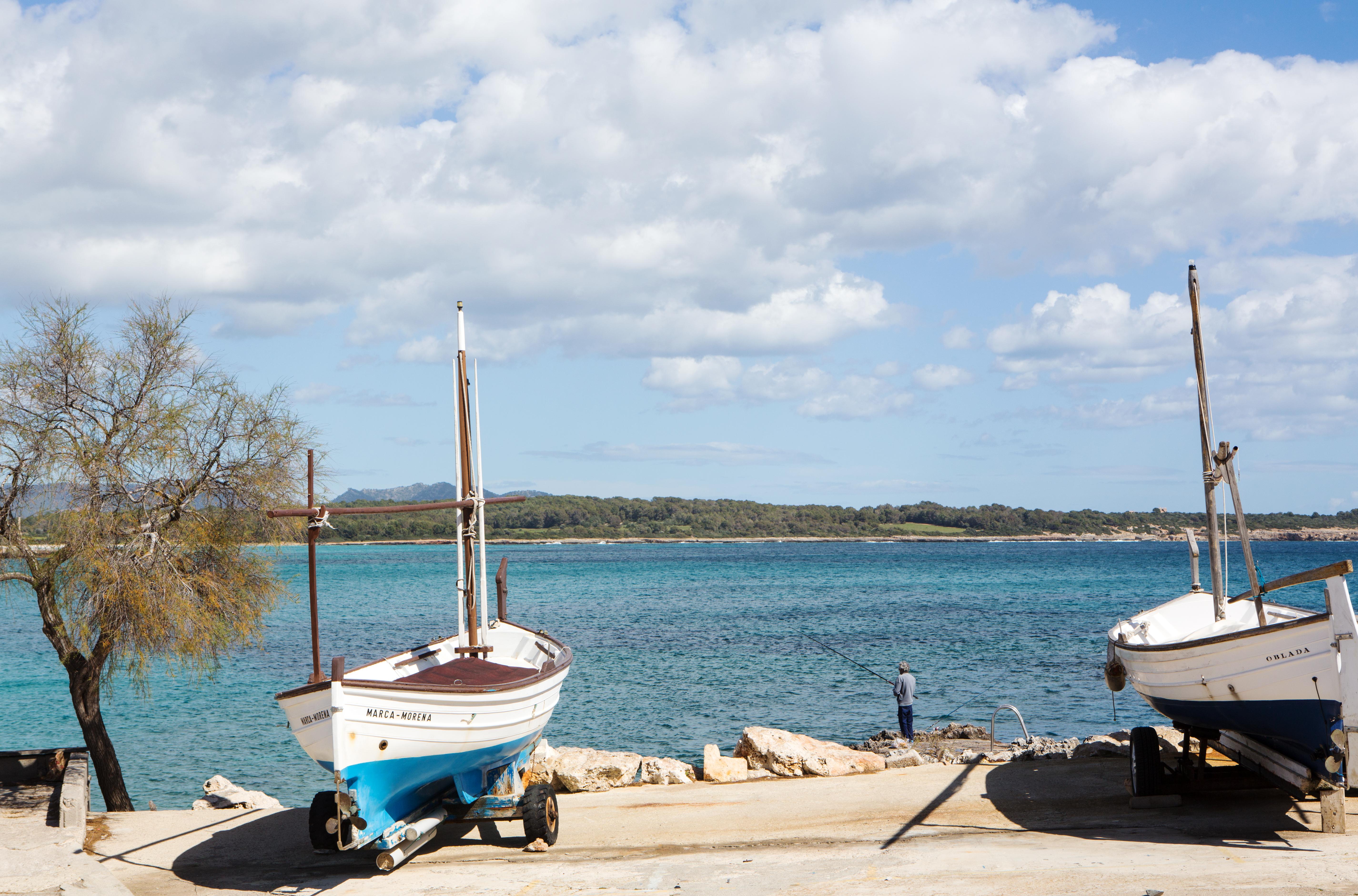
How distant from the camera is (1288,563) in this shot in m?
107

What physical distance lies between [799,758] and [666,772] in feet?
6.30

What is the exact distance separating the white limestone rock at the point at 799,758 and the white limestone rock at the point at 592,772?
1.79 metres

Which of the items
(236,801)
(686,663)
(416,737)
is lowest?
(686,663)

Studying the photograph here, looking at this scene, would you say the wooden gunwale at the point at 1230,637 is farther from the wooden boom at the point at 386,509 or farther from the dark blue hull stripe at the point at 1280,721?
the wooden boom at the point at 386,509

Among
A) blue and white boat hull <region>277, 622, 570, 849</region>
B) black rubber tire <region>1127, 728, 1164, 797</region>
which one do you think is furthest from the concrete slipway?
blue and white boat hull <region>277, 622, 570, 849</region>

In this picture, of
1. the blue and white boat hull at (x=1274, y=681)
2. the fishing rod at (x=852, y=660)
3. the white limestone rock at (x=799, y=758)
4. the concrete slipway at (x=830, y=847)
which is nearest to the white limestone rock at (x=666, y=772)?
the white limestone rock at (x=799, y=758)

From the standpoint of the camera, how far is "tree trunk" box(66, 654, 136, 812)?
1426 cm

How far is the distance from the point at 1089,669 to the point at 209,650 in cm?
2736

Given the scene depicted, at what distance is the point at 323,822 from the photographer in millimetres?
10898

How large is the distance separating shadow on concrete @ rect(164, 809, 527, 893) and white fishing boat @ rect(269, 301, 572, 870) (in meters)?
0.33

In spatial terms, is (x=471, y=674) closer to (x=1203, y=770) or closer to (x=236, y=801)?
(x=236, y=801)

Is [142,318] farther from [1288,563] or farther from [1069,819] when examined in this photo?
[1288,563]

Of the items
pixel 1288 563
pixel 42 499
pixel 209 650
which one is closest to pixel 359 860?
pixel 209 650

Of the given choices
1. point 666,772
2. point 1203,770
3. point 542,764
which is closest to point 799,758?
point 666,772
